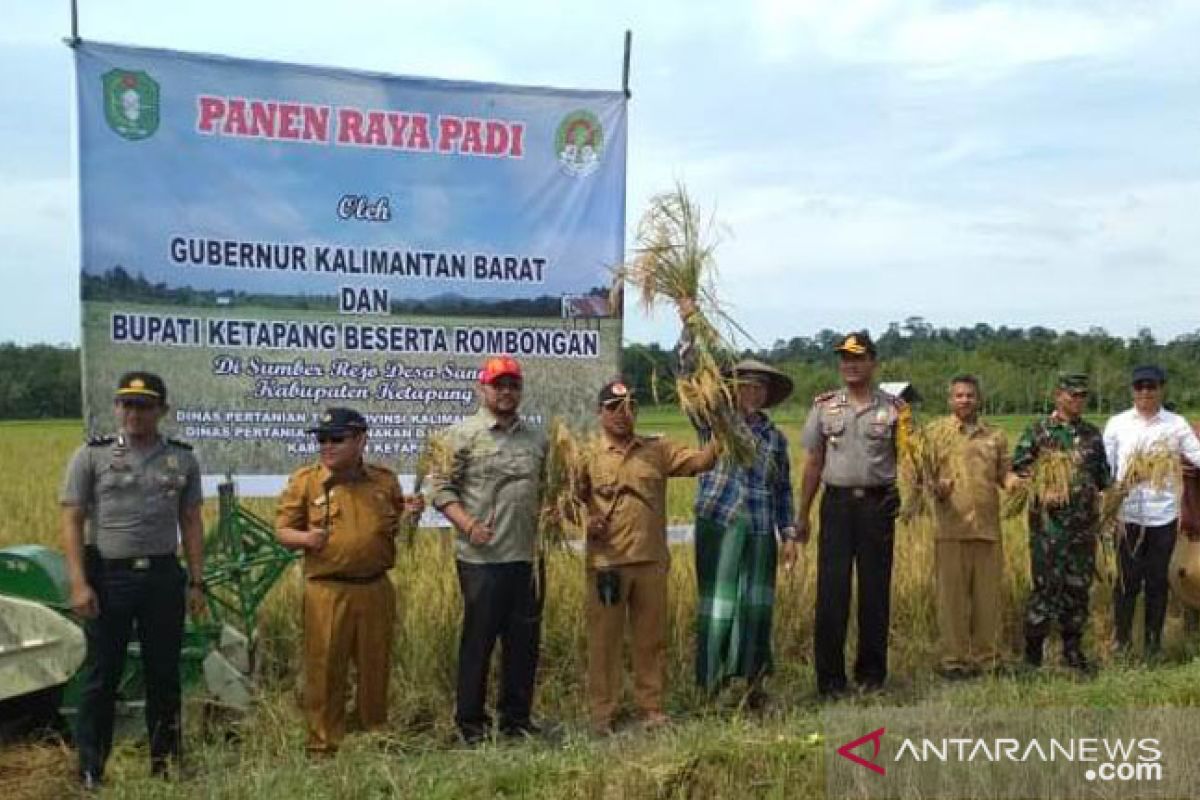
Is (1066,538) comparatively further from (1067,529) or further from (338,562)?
(338,562)

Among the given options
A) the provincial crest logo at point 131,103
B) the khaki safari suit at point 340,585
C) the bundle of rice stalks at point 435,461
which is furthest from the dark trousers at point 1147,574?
the provincial crest logo at point 131,103

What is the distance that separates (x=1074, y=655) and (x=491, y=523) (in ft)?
11.3

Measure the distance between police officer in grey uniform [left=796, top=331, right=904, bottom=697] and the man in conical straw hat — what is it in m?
0.33

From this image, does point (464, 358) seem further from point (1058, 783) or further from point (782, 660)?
point (1058, 783)

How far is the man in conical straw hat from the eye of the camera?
6309 mm

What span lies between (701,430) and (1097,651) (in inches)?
124

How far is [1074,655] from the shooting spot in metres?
7.25

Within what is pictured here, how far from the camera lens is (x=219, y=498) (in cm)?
692

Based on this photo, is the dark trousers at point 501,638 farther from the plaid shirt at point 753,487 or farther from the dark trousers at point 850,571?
the dark trousers at point 850,571

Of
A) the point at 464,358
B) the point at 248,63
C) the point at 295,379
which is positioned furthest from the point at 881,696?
the point at 248,63

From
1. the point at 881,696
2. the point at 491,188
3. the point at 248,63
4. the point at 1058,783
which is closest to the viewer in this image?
the point at 1058,783

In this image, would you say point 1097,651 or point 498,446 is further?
point 1097,651

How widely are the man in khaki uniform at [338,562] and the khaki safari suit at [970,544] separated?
3077 millimetres

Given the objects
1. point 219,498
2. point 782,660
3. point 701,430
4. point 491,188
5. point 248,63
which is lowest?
point 782,660
